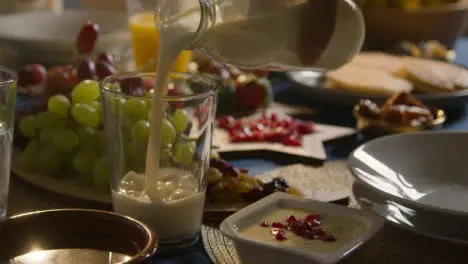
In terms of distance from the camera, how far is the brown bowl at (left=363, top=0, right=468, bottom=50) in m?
2.00

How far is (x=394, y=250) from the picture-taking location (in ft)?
2.84

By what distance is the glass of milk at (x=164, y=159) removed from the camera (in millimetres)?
881

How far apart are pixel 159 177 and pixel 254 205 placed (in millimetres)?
129

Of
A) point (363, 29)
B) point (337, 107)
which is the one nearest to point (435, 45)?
point (337, 107)

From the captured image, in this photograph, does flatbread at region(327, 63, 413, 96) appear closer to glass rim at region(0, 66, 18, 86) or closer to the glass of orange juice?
the glass of orange juice

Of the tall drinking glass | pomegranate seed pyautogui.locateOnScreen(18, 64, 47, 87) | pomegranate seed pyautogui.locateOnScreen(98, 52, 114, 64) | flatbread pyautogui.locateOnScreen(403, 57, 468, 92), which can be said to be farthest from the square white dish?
flatbread pyautogui.locateOnScreen(403, 57, 468, 92)

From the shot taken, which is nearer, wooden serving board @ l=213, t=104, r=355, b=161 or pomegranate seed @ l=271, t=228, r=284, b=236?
pomegranate seed @ l=271, t=228, r=284, b=236

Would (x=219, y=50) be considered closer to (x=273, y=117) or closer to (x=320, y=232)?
(x=320, y=232)

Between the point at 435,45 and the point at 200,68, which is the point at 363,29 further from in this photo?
the point at 435,45

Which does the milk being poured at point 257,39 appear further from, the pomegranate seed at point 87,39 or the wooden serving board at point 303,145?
the pomegranate seed at point 87,39

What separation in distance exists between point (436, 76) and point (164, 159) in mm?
845

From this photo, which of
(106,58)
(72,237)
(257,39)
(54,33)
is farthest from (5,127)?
(54,33)

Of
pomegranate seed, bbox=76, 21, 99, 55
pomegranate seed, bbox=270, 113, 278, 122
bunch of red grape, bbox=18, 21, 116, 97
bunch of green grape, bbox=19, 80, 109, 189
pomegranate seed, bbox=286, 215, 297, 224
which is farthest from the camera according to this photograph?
pomegranate seed, bbox=270, 113, 278, 122

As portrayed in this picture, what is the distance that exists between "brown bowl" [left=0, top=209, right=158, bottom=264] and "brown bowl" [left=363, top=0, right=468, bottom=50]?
56.3 inches
